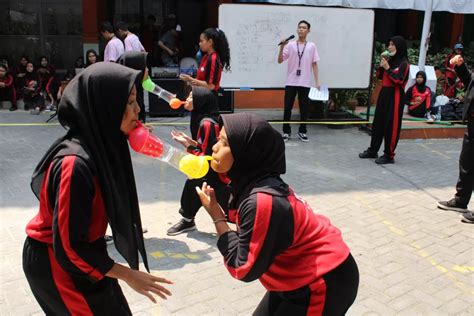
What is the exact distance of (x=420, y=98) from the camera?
32.2 ft

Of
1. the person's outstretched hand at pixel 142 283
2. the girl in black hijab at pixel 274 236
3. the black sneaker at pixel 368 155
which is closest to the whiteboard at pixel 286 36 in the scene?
the black sneaker at pixel 368 155

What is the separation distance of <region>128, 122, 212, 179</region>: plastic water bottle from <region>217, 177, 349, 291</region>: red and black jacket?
37cm

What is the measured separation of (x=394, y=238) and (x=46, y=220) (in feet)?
11.7

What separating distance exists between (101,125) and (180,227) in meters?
2.85

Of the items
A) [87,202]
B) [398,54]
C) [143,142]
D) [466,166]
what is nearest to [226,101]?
[398,54]

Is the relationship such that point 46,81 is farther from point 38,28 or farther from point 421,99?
point 421,99

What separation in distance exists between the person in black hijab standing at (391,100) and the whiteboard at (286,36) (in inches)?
70.5

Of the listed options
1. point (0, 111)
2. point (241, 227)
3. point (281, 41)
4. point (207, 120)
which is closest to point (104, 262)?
point (241, 227)

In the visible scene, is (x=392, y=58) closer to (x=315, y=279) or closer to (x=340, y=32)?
(x=340, y=32)

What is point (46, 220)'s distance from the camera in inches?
79.9

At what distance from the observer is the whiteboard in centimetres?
870

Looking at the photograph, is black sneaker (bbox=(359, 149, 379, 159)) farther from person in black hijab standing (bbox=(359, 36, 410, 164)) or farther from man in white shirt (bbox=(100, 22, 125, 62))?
man in white shirt (bbox=(100, 22, 125, 62))

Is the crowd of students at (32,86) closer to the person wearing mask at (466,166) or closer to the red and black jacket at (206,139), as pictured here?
the red and black jacket at (206,139)

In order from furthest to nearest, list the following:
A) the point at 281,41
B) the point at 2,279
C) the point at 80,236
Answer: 1. the point at 281,41
2. the point at 2,279
3. the point at 80,236
